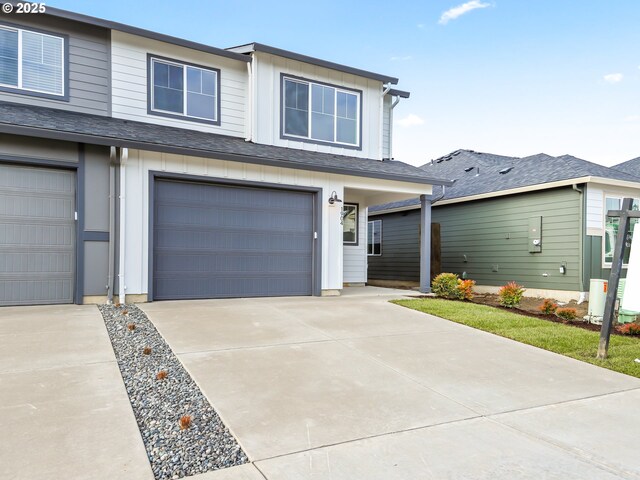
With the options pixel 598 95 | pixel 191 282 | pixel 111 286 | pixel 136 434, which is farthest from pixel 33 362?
pixel 598 95

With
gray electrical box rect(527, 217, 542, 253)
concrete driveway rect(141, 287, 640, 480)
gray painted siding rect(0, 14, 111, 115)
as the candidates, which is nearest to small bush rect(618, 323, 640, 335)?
concrete driveway rect(141, 287, 640, 480)

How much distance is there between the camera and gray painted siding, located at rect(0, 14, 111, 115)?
27.1 feet

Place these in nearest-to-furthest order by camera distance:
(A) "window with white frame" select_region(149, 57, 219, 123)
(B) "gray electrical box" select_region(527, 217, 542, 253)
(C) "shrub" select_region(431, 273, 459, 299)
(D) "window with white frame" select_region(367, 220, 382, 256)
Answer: (A) "window with white frame" select_region(149, 57, 219, 123) < (C) "shrub" select_region(431, 273, 459, 299) < (B) "gray electrical box" select_region(527, 217, 542, 253) < (D) "window with white frame" select_region(367, 220, 382, 256)

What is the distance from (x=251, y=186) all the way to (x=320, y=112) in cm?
325

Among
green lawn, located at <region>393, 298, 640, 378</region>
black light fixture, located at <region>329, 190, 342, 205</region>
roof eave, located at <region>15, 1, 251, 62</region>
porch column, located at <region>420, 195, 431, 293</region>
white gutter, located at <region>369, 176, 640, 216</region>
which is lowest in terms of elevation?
green lawn, located at <region>393, 298, 640, 378</region>

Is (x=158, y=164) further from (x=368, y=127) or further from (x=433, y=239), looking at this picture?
(x=433, y=239)

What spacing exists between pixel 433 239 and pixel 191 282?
8.03m

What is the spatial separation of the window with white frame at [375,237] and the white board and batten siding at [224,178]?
237 inches

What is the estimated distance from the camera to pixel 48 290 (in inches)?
282

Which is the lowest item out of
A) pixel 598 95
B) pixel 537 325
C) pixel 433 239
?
pixel 537 325

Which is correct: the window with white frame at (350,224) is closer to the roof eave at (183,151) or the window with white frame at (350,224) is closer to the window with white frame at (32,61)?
the roof eave at (183,151)

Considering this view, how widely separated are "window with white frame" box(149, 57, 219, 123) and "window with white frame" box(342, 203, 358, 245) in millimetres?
4357

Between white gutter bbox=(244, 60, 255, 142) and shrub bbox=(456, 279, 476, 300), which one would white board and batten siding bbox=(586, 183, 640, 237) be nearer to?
shrub bbox=(456, 279, 476, 300)

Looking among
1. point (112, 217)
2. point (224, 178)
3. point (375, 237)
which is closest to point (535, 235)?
point (375, 237)
